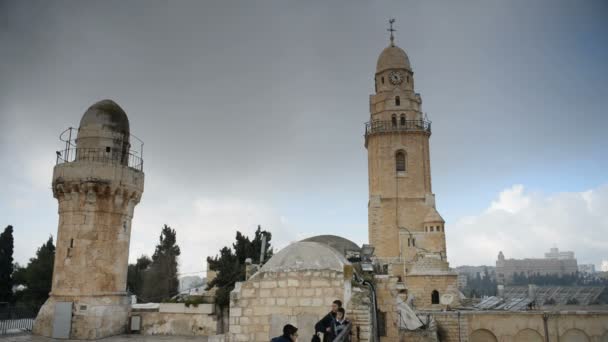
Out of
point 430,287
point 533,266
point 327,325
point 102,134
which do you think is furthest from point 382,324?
point 533,266

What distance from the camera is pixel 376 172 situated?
3372cm

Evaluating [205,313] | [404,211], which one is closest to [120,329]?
[205,313]

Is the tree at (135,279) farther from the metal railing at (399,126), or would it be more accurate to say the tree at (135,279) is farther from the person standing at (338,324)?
the person standing at (338,324)

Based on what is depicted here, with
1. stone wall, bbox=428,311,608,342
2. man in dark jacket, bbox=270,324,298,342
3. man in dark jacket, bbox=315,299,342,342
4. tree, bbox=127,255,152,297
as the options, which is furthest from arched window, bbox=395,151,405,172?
man in dark jacket, bbox=270,324,298,342

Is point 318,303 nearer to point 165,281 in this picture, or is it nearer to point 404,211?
point 404,211

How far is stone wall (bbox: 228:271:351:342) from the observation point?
8445 mm

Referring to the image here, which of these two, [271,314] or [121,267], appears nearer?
[271,314]

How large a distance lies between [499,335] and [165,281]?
2328 centimetres

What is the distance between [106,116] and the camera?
46.9 feet

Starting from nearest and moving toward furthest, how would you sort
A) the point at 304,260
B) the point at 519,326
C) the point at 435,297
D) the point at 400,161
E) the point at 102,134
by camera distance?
the point at 304,260 < the point at 102,134 < the point at 519,326 < the point at 435,297 < the point at 400,161

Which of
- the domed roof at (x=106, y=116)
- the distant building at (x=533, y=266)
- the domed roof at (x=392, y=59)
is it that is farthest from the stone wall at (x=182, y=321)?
the distant building at (x=533, y=266)

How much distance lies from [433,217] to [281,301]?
24.7 meters

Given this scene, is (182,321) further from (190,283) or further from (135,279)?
(190,283)

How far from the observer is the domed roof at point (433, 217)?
31141mm
